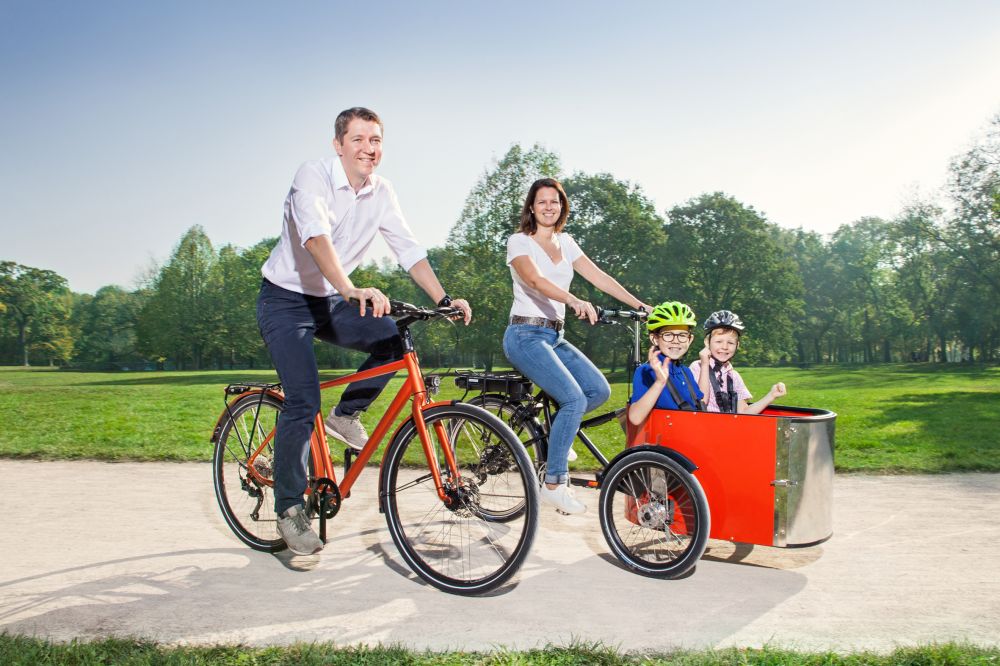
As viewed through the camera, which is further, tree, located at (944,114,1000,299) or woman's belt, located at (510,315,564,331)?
tree, located at (944,114,1000,299)

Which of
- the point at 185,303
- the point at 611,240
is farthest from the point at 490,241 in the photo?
the point at 185,303

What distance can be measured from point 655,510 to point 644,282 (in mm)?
30348

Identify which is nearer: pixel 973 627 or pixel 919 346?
pixel 973 627

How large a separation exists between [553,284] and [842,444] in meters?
6.66

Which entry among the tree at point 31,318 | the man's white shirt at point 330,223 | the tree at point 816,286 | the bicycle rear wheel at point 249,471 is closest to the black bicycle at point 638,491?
the man's white shirt at point 330,223

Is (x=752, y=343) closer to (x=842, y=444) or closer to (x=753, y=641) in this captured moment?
(x=842, y=444)

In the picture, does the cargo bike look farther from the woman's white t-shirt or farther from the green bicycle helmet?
the woman's white t-shirt

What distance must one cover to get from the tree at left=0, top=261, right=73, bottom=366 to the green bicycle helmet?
263 feet

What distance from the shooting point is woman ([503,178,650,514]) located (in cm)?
451

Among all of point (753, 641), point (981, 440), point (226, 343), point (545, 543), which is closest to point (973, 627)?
point (753, 641)

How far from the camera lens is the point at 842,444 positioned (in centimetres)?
968

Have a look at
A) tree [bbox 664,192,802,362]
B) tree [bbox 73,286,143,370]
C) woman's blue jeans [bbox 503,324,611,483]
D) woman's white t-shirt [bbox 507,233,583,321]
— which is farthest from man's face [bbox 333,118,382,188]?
tree [bbox 73,286,143,370]

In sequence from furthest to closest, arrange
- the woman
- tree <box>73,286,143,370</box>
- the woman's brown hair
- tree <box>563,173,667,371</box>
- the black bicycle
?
1. tree <box>73,286,143,370</box>
2. tree <box>563,173,667,371</box>
3. the woman's brown hair
4. the woman
5. the black bicycle

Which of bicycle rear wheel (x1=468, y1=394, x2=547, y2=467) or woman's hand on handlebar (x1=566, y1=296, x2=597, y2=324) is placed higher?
woman's hand on handlebar (x1=566, y1=296, x2=597, y2=324)
